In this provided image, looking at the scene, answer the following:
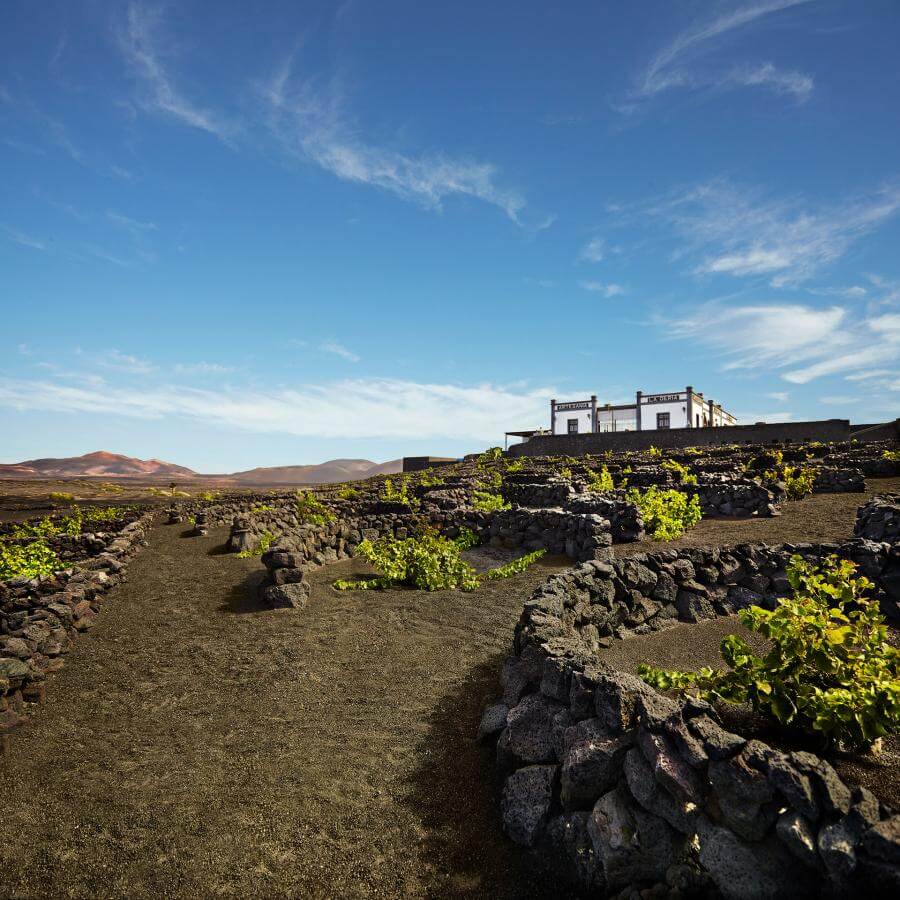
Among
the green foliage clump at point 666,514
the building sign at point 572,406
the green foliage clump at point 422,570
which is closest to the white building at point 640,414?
the building sign at point 572,406

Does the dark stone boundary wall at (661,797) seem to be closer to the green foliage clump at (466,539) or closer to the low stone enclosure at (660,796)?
the low stone enclosure at (660,796)

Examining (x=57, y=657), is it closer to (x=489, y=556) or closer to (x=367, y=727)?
(x=367, y=727)

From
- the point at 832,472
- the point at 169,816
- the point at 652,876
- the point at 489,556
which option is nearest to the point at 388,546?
the point at 489,556

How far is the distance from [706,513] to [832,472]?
5.96 metres

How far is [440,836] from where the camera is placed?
407 centimetres

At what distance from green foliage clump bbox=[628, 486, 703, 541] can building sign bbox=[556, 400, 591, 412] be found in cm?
4372

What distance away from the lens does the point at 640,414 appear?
2227 inches

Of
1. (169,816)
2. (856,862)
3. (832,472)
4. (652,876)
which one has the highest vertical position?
(832,472)

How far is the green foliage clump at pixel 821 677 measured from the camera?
3570 millimetres

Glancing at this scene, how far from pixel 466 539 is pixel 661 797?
13.0 metres

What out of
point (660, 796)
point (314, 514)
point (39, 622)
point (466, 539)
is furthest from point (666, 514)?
point (39, 622)

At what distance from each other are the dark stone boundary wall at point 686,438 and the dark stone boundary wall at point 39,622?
38481 mm

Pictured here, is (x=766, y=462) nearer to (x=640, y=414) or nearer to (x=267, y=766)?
(x=267, y=766)

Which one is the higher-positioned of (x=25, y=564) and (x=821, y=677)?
(x=821, y=677)
